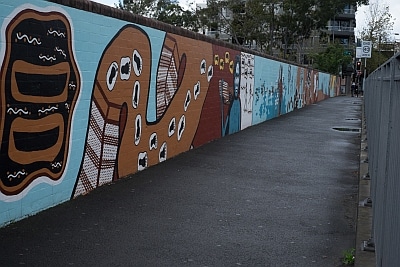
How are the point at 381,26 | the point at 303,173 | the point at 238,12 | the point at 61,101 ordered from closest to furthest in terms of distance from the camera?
the point at 61,101
the point at 303,173
the point at 238,12
the point at 381,26

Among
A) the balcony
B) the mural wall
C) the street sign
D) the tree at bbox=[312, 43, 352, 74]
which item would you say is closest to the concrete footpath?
the mural wall

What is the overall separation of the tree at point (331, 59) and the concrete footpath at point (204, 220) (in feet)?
193

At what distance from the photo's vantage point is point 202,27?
5397 centimetres

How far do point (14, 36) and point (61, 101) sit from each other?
116 cm

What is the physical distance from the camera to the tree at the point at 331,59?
6806 centimetres

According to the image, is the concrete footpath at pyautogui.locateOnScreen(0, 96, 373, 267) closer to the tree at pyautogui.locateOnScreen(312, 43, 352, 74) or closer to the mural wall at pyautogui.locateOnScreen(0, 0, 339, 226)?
the mural wall at pyautogui.locateOnScreen(0, 0, 339, 226)

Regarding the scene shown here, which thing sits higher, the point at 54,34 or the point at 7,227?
the point at 54,34

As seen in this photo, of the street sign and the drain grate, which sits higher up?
the street sign

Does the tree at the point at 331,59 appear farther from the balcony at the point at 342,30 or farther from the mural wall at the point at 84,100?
the mural wall at the point at 84,100

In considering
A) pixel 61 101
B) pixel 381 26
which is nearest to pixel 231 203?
pixel 61 101

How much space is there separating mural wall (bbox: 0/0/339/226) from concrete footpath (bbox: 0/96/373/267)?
0.30 metres

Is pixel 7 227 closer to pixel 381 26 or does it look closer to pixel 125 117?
pixel 125 117

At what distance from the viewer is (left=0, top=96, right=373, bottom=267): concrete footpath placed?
5.18 metres

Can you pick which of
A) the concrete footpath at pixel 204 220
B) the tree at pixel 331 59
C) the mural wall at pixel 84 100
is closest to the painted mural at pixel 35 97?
the mural wall at pixel 84 100
